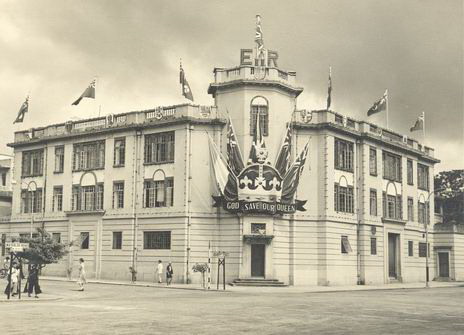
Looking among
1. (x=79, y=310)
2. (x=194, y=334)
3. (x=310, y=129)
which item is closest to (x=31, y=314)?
(x=79, y=310)

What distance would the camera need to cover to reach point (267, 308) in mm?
26203

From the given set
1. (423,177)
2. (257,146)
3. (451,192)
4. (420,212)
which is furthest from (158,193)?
(451,192)

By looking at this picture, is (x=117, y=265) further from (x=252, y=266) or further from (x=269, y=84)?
(x=269, y=84)

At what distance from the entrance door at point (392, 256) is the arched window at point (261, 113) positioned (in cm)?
1792

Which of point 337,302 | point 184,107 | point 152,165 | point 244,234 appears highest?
point 184,107

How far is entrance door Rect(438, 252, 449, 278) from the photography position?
221 feet

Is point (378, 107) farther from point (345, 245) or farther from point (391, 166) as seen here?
point (345, 245)

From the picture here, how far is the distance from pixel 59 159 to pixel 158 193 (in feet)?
41.5

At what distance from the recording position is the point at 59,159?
193ft

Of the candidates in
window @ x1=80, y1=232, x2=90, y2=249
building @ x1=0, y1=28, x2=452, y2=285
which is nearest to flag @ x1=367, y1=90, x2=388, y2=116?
building @ x1=0, y1=28, x2=452, y2=285

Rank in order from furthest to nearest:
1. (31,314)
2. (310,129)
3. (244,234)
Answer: (310,129), (244,234), (31,314)

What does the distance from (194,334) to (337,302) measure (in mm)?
14365

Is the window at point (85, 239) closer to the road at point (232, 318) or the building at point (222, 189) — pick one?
the building at point (222, 189)

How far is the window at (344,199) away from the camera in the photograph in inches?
2082
